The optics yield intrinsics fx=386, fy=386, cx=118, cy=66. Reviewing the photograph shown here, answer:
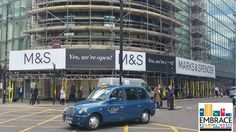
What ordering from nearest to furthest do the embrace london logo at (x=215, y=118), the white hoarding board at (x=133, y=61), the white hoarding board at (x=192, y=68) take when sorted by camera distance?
the embrace london logo at (x=215, y=118), the white hoarding board at (x=133, y=61), the white hoarding board at (x=192, y=68)

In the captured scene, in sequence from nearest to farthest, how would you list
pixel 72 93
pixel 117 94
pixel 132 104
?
pixel 117 94
pixel 132 104
pixel 72 93

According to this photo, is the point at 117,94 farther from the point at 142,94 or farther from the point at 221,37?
the point at 221,37

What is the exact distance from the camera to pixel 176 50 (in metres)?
49.0

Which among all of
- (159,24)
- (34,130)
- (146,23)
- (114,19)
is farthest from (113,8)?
(34,130)

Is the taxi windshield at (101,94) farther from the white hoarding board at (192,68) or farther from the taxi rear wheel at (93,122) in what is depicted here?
the white hoarding board at (192,68)

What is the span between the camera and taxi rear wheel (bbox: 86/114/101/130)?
48.0 ft

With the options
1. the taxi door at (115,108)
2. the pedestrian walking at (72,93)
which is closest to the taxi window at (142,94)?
the taxi door at (115,108)

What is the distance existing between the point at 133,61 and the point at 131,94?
1940 centimetres

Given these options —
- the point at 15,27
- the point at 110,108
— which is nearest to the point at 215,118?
the point at 110,108

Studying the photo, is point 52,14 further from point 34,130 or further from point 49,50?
point 34,130

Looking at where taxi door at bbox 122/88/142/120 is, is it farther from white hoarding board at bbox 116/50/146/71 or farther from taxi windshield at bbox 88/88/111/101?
white hoarding board at bbox 116/50/146/71

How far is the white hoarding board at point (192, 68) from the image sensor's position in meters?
41.6

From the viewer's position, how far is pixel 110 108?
50.4 feet

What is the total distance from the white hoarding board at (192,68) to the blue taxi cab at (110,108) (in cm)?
2457
